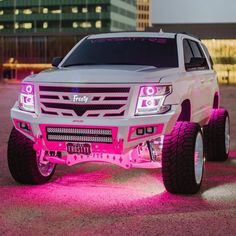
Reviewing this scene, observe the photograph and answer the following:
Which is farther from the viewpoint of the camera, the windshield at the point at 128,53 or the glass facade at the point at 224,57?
the glass facade at the point at 224,57

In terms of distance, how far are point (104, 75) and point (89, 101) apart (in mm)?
352

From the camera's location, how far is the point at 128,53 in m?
8.16

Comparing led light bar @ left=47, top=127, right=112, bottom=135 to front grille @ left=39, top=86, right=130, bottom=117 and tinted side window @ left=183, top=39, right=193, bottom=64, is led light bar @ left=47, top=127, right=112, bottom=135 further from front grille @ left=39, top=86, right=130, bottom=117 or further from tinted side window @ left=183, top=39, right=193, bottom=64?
tinted side window @ left=183, top=39, right=193, bottom=64

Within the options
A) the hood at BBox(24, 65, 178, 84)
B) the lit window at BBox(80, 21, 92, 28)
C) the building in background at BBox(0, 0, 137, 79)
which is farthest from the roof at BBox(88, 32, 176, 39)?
the lit window at BBox(80, 21, 92, 28)

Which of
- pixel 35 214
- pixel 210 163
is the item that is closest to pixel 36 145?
pixel 35 214

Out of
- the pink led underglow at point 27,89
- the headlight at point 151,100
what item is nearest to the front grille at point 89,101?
the headlight at point 151,100

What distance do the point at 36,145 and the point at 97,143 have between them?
841 millimetres

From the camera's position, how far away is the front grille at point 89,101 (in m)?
6.62

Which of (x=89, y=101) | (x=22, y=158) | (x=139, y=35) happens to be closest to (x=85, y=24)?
(x=139, y=35)

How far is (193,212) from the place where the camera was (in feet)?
20.4

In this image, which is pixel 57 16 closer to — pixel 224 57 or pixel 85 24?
pixel 85 24

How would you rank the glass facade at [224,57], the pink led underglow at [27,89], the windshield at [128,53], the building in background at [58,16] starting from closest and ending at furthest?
the pink led underglow at [27,89] → the windshield at [128,53] → the glass facade at [224,57] → the building in background at [58,16]

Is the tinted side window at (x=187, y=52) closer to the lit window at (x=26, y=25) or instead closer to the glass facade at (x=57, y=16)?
the glass facade at (x=57, y=16)

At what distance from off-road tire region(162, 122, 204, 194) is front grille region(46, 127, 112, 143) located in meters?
0.74
